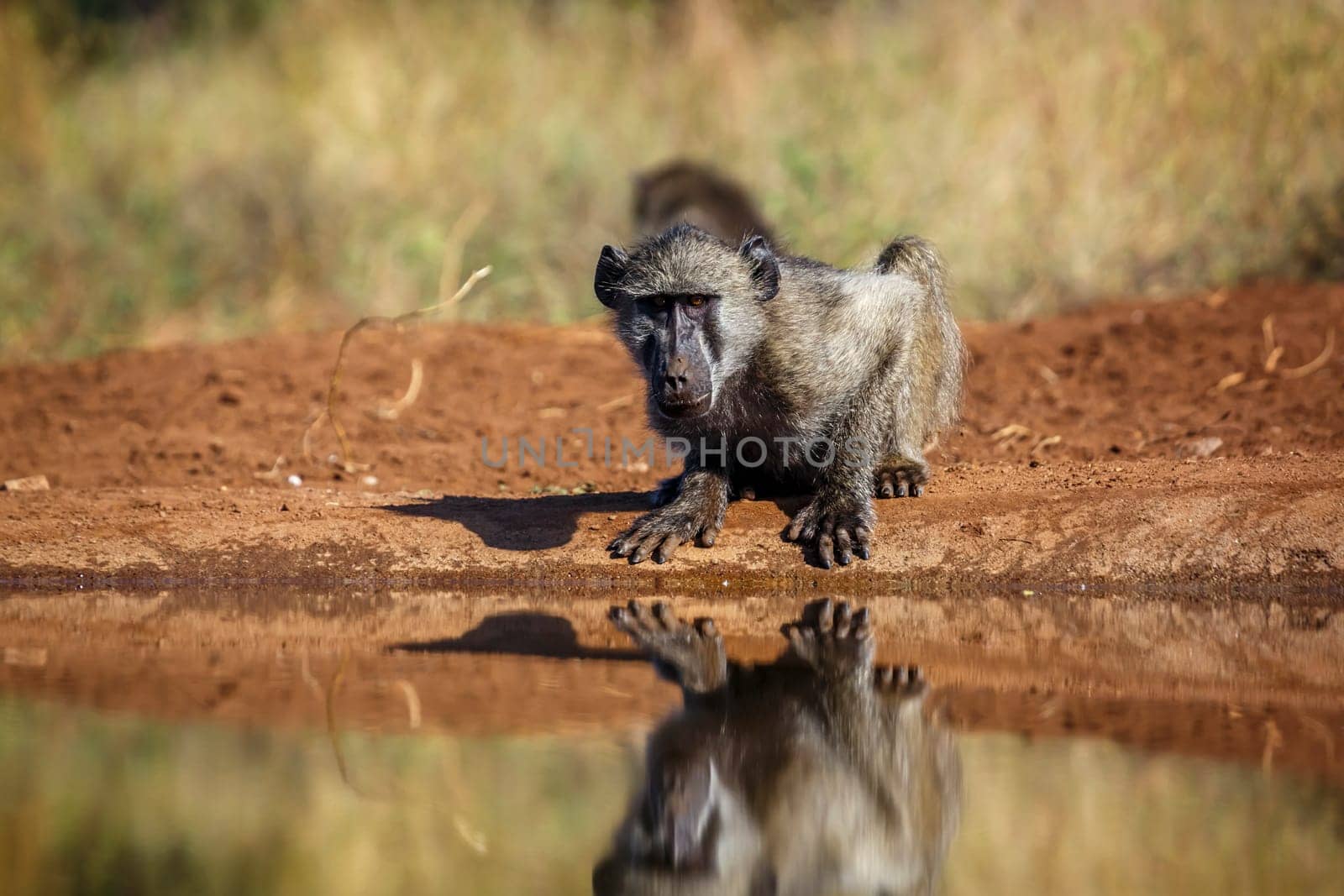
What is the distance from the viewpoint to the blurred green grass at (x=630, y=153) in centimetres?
1014

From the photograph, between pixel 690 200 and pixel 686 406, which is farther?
pixel 690 200

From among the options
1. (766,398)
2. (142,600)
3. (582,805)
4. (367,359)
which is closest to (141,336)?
(367,359)

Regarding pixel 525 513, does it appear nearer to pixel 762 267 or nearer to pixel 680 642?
pixel 762 267

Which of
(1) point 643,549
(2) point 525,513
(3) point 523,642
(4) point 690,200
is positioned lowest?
(3) point 523,642

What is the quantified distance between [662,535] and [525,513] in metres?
0.70

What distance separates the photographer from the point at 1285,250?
9797mm

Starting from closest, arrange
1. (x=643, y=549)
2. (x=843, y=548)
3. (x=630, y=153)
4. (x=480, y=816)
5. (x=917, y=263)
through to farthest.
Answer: (x=480, y=816) < (x=843, y=548) < (x=643, y=549) < (x=917, y=263) < (x=630, y=153)

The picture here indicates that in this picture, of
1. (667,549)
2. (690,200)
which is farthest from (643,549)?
(690,200)

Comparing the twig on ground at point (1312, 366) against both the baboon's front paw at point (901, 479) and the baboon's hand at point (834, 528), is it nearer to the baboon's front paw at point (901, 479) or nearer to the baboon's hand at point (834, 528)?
the baboon's front paw at point (901, 479)

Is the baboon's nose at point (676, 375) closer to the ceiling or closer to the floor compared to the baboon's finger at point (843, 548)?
closer to the ceiling

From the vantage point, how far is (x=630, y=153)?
11445 mm

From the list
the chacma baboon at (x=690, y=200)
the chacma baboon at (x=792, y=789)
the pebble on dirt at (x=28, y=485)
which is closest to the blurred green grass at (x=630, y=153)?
the chacma baboon at (x=690, y=200)

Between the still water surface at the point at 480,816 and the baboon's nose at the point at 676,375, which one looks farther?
the baboon's nose at the point at 676,375

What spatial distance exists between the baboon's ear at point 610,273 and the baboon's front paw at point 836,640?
1466 mm
